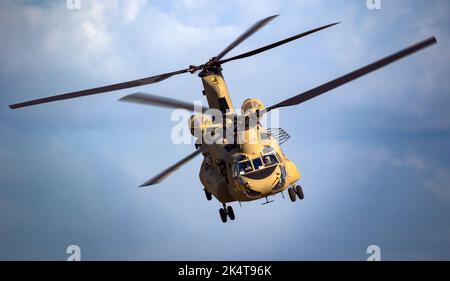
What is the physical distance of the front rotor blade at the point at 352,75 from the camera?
32.8 metres

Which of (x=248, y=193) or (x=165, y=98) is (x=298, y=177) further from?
(x=165, y=98)

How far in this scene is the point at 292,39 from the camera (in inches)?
1714

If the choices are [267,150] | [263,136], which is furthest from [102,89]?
[267,150]

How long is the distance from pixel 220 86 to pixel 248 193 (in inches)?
302

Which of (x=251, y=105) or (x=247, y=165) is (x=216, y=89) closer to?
(x=251, y=105)

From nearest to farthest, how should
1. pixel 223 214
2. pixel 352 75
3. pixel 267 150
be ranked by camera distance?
pixel 352 75, pixel 267 150, pixel 223 214

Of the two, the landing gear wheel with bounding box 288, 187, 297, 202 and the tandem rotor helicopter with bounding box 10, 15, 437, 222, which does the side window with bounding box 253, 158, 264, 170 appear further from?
the landing gear wheel with bounding box 288, 187, 297, 202

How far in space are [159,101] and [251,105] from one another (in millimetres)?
6084

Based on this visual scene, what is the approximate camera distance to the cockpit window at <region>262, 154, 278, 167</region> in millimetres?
42594

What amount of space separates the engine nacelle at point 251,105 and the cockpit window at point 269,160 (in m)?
3.50

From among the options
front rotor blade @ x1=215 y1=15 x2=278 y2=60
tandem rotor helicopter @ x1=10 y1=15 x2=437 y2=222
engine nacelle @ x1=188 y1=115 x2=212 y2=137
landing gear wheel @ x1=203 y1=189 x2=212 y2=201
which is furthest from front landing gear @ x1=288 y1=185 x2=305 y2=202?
front rotor blade @ x1=215 y1=15 x2=278 y2=60

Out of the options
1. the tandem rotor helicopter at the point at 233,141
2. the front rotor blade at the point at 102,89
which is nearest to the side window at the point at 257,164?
the tandem rotor helicopter at the point at 233,141

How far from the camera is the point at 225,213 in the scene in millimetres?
46688

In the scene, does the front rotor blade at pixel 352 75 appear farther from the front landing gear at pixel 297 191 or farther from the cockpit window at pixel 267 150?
the front landing gear at pixel 297 191
